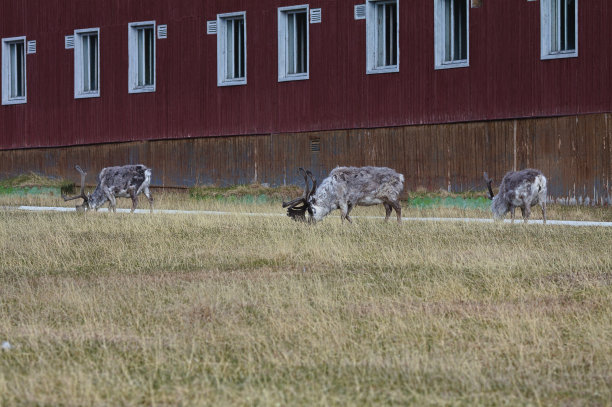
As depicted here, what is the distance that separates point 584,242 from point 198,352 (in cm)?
907

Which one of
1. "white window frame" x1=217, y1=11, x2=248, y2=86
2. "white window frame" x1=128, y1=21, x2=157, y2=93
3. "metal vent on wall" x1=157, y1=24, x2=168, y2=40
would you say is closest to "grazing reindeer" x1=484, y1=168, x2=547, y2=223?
"white window frame" x1=217, y1=11, x2=248, y2=86

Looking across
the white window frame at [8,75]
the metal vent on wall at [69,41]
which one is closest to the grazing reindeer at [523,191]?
the metal vent on wall at [69,41]

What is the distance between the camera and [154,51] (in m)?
30.8

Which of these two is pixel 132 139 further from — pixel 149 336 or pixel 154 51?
pixel 149 336

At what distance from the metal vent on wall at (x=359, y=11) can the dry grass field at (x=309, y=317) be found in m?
10.1

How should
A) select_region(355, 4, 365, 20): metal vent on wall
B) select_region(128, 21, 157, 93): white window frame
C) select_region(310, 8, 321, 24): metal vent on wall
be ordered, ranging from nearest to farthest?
1. select_region(355, 4, 365, 20): metal vent on wall
2. select_region(310, 8, 321, 24): metal vent on wall
3. select_region(128, 21, 157, 93): white window frame

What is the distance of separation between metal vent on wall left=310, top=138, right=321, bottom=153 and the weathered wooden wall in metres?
0.07

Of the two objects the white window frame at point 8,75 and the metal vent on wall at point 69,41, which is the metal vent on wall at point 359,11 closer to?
the metal vent on wall at point 69,41

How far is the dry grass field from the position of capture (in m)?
7.75

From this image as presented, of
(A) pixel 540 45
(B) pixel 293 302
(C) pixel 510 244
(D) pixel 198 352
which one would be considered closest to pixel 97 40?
(A) pixel 540 45

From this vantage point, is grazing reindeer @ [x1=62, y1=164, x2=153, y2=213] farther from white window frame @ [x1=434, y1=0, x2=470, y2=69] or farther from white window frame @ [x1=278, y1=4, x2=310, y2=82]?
white window frame @ [x1=434, y1=0, x2=470, y2=69]

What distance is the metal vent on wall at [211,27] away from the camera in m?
29.4

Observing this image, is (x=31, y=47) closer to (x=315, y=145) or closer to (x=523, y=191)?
(x=315, y=145)

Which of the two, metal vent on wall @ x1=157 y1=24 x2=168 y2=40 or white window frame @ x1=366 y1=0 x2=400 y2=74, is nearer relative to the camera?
white window frame @ x1=366 y1=0 x2=400 y2=74
